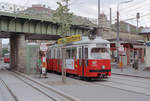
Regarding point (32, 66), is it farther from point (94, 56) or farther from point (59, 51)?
point (94, 56)

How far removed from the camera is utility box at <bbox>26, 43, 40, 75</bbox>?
23.4 metres

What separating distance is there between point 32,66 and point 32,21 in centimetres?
908

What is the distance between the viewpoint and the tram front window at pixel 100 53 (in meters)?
16.8

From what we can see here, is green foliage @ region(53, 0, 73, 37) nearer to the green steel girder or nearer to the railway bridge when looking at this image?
the railway bridge

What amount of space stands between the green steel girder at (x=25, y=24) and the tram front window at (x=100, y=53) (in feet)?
47.1

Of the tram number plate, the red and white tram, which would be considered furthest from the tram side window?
the tram number plate

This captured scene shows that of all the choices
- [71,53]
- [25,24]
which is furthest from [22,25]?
[71,53]

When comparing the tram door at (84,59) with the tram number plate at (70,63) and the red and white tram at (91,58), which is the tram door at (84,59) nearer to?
the red and white tram at (91,58)

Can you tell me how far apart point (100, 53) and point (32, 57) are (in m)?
8.98

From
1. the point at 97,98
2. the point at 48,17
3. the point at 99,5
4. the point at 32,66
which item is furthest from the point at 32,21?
the point at 97,98

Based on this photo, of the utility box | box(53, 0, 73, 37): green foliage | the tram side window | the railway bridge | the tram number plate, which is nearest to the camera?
box(53, 0, 73, 37): green foliage

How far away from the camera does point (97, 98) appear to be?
10.1 meters

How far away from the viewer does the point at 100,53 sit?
669 inches

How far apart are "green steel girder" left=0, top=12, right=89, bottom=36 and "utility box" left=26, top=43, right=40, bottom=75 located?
6.37m
